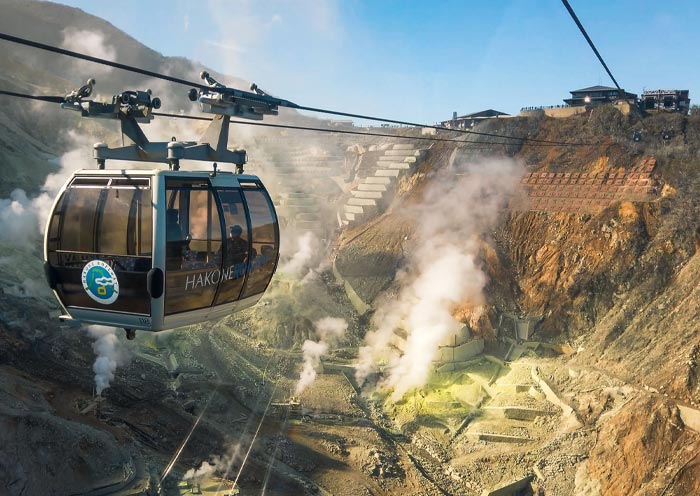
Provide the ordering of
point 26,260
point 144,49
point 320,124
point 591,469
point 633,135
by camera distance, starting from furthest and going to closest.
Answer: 1. point 144,49
2. point 320,124
3. point 633,135
4. point 26,260
5. point 591,469

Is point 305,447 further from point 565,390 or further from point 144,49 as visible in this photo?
point 144,49

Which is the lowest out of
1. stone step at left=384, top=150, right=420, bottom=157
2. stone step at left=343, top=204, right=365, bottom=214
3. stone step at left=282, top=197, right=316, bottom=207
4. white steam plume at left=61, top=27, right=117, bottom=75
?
stone step at left=282, top=197, right=316, bottom=207

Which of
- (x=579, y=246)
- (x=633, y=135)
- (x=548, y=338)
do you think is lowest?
(x=548, y=338)

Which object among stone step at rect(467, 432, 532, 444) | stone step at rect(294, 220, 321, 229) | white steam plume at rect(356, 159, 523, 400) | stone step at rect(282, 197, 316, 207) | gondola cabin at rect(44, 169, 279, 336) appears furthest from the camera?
stone step at rect(282, 197, 316, 207)

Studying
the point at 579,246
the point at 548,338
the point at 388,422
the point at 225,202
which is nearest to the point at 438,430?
the point at 388,422

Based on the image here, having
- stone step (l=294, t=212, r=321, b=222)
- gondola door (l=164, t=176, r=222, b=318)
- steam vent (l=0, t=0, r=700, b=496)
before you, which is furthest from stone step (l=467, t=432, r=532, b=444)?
stone step (l=294, t=212, r=321, b=222)

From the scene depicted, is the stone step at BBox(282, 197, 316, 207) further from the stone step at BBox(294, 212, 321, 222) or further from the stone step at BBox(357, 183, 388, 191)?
the stone step at BBox(357, 183, 388, 191)

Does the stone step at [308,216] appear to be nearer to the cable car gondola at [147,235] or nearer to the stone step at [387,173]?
the stone step at [387,173]
